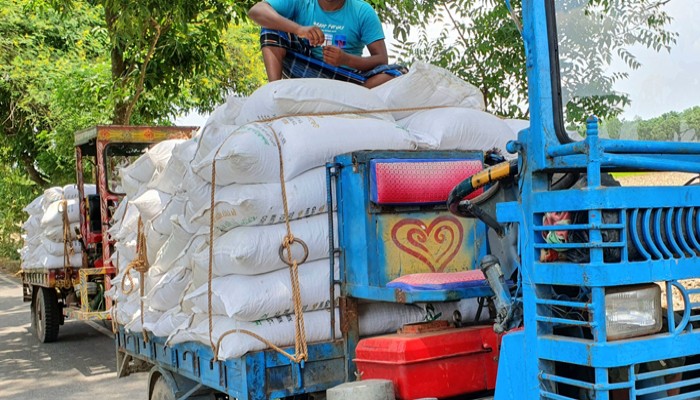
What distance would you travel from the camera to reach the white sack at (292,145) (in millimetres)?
3525

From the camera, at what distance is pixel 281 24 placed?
4.48 metres

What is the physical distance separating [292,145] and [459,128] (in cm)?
86

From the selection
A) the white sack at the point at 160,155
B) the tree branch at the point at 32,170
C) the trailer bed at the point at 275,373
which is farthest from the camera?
the tree branch at the point at 32,170

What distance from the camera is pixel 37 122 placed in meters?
18.3

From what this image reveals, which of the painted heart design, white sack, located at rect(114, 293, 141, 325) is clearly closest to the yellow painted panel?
the painted heart design

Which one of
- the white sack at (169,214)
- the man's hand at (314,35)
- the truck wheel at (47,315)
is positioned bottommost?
the truck wheel at (47,315)

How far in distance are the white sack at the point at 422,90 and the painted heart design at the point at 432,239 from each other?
2.54ft

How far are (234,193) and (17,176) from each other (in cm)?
2121

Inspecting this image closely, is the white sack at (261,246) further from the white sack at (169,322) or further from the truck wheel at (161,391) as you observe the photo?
the truck wheel at (161,391)

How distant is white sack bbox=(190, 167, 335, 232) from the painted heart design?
419mm

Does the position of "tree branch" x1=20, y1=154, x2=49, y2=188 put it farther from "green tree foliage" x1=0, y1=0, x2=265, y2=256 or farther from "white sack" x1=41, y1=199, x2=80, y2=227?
"white sack" x1=41, y1=199, x2=80, y2=227

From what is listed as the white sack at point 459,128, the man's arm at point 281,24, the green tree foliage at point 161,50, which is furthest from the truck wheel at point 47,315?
→ the white sack at point 459,128

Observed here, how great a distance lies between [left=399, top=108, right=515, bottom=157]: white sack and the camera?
3861mm

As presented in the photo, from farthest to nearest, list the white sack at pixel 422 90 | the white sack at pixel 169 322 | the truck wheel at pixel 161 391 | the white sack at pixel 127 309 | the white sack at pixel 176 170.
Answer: the white sack at pixel 127 309
the truck wheel at pixel 161 391
the white sack at pixel 176 170
the white sack at pixel 169 322
the white sack at pixel 422 90
